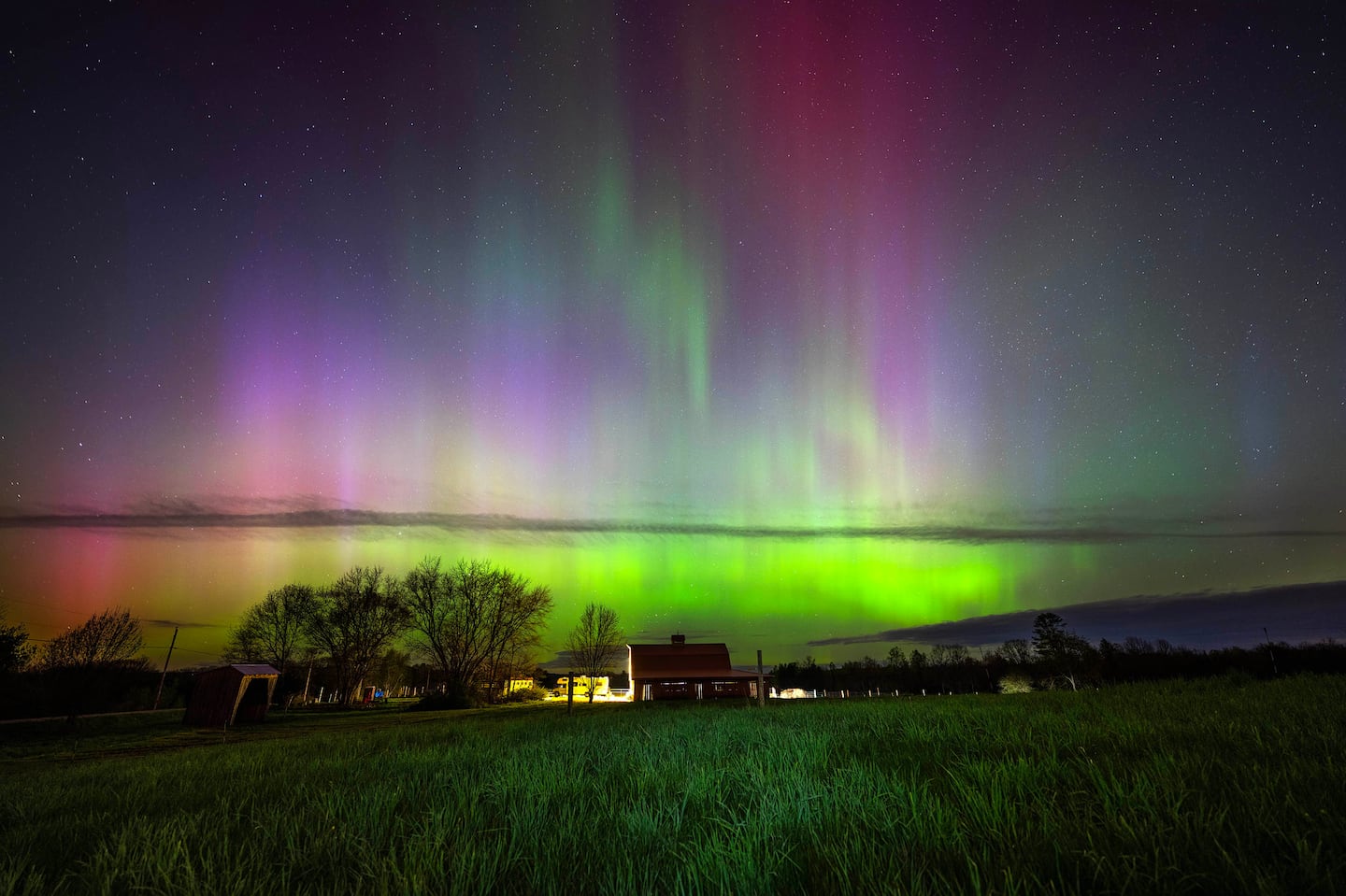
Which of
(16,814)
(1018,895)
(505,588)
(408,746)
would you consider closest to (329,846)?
(1018,895)

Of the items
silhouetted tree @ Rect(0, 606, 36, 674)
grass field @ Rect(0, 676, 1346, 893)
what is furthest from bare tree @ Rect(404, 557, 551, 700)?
grass field @ Rect(0, 676, 1346, 893)

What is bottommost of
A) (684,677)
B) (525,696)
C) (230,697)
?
(525,696)

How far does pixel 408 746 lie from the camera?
8.52 metres

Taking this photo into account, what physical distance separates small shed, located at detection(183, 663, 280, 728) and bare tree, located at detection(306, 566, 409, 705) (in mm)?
23720

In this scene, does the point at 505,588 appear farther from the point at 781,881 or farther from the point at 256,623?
the point at 781,881

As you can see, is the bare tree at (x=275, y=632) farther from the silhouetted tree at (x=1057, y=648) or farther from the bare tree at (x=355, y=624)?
the silhouetted tree at (x=1057, y=648)

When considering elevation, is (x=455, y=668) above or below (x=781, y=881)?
below

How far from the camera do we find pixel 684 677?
6134 cm

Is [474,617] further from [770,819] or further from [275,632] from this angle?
[770,819]

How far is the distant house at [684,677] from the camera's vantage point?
61.1 m

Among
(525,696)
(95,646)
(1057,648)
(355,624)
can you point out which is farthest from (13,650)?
(1057,648)

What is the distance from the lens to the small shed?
112ft

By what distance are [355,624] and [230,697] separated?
28.0 metres

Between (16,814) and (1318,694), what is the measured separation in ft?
49.2
